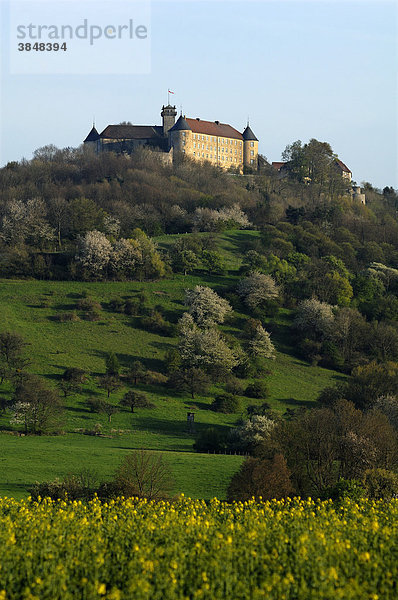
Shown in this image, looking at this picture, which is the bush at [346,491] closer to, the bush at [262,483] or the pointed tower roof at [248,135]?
the bush at [262,483]

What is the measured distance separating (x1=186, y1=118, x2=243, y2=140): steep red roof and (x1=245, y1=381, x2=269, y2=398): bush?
360 ft

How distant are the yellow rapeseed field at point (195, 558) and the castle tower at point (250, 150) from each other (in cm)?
16501

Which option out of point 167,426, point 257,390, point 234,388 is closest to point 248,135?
point 257,390

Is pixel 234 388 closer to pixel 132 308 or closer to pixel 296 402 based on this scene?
pixel 296 402

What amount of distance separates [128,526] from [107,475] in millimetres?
22992

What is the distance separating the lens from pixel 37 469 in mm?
44688

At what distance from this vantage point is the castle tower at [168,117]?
176m

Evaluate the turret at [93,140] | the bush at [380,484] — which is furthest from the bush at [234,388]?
the turret at [93,140]

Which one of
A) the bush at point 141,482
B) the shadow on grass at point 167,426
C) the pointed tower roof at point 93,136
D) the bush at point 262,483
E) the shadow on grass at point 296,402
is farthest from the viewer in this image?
the pointed tower roof at point 93,136

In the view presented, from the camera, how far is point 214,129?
180 metres

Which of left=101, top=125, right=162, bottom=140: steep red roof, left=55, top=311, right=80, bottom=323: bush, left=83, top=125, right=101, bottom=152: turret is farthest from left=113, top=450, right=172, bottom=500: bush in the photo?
left=83, top=125, right=101, bottom=152: turret

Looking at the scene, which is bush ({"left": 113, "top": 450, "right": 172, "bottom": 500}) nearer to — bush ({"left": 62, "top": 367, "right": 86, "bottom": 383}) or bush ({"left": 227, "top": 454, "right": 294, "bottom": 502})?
bush ({"left": 227, "top": 454, "right": 294, "bottom": 502})

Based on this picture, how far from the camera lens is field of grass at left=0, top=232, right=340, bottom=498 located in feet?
152

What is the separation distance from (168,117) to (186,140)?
903cm
